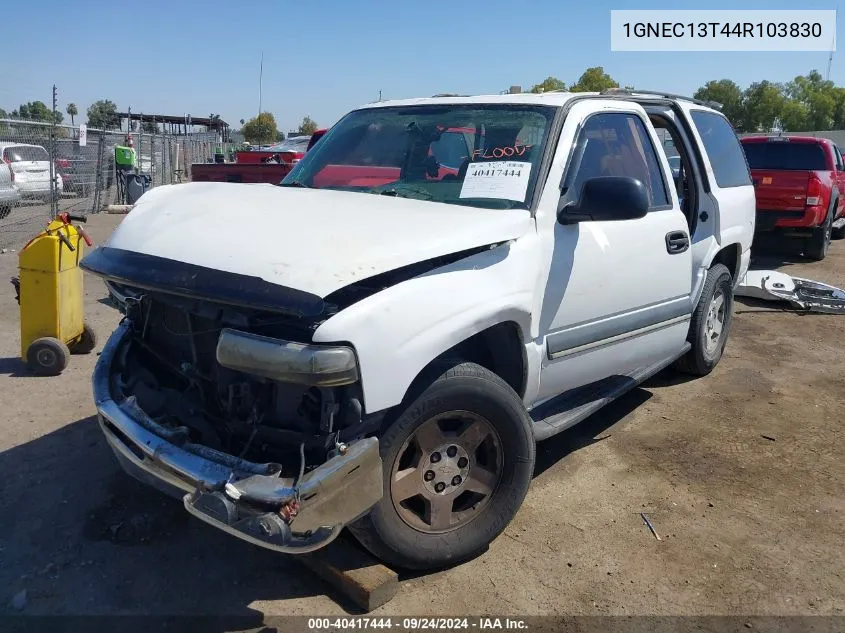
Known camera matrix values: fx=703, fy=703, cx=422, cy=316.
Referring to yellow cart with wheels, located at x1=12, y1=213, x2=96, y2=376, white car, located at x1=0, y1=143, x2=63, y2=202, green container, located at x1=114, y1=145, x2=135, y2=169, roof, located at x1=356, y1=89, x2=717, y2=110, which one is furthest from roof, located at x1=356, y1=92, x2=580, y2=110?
green container, located at x1=114, y1=145, x2=135, y2=169

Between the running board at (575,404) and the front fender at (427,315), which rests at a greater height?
the front fender at (427,315)

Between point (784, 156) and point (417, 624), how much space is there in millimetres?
11217

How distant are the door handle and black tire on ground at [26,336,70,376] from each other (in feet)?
14.3

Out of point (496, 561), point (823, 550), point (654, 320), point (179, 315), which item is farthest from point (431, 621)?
point (654, 320)

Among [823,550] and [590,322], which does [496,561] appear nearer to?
[590,322]

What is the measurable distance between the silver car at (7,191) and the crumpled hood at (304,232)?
945 centimetres

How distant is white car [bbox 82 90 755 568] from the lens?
97.3 inches

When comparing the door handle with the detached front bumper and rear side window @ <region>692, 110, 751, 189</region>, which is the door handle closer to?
rear side window @ <region>692, 110, 751, 189</region>

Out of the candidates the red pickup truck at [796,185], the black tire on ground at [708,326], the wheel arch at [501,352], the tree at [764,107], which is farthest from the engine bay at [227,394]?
the tree at [764,107]

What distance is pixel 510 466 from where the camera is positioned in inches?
126

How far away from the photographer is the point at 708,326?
5602 mm

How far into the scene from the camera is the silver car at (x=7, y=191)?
11297mm

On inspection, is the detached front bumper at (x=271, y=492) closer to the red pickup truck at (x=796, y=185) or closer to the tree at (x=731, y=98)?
the red pickup truck at (x=796, y=185)

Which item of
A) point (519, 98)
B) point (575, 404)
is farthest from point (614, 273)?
point (519, 98)
